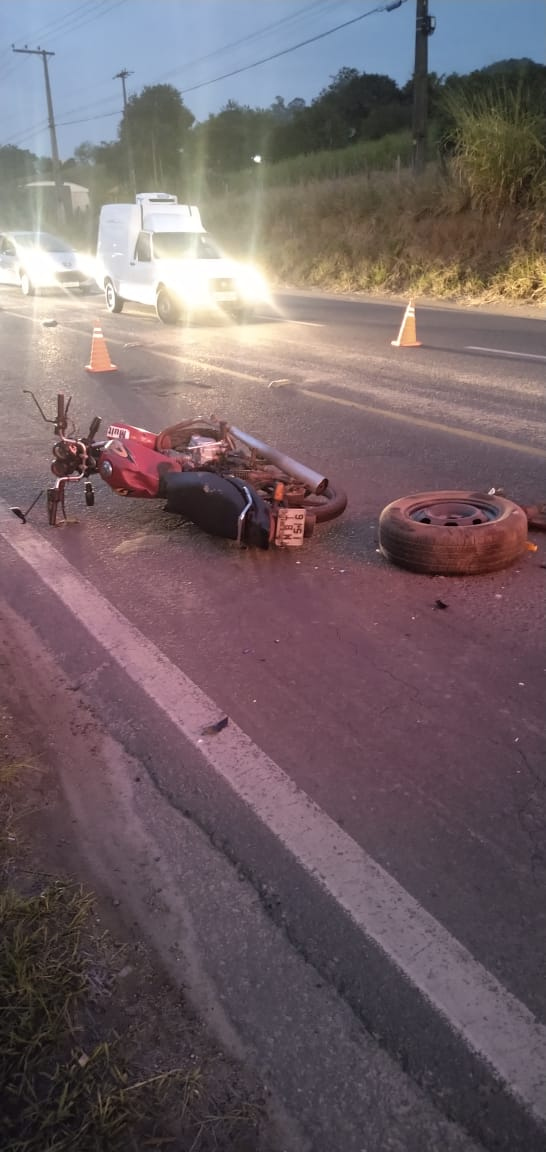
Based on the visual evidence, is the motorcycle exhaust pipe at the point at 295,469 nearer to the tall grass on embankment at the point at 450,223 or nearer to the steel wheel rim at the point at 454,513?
the steel wheel rim at the point at 454,513

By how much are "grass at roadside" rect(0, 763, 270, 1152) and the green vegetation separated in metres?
18.8

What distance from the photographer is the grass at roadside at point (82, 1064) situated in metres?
1.96

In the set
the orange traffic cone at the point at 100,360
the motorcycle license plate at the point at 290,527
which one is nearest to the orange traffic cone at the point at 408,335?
the orange traffic cone at the point at 100,360

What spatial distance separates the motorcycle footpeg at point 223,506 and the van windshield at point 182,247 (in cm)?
1383

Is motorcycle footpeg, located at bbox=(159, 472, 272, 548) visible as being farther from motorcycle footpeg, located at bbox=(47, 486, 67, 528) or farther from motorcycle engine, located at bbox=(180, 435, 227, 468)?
motorcycle footpeg, located at bbox=(47, 486, 67, 528)

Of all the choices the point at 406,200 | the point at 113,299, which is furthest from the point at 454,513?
the point at 406,200

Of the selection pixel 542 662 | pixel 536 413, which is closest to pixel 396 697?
pixel 542 662

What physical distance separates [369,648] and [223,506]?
1516 mm

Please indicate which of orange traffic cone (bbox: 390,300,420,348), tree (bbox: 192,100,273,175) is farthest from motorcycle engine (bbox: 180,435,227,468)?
tree (bbox: 192,100,273,175)

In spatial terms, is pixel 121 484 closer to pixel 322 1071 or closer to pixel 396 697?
pixel 396 697

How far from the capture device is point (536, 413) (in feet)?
27.9

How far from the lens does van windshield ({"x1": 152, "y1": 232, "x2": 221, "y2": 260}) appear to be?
18047mm

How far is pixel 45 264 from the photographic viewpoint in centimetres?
2512

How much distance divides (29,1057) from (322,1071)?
27.3 inches
